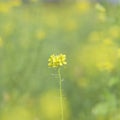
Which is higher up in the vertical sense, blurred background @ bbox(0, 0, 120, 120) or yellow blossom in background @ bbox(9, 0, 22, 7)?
yellow blossom in background @ bbox(9, 0, 22, 7)

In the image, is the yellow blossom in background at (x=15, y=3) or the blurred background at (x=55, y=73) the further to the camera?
the yellow blossom in background at (x=15, y=3)

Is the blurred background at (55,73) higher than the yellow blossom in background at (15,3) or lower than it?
lower

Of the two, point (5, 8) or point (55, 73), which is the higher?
point (5, 8)

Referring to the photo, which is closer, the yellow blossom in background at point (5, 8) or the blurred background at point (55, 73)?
the blurred background at point (55, 73)

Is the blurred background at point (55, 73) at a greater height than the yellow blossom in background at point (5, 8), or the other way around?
the yellow blossom in background at point (5, 8)

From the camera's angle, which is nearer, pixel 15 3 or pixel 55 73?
pixel 55 73

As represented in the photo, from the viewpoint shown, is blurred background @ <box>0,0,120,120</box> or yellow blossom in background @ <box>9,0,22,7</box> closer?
blurred background @ <box>0,0,120,120</box>

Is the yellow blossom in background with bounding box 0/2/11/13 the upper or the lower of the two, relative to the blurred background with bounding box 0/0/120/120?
upper

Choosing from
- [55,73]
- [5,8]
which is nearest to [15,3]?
[5,8]

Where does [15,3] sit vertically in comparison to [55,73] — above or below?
above

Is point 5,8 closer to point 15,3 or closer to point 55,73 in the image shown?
point 15,3
